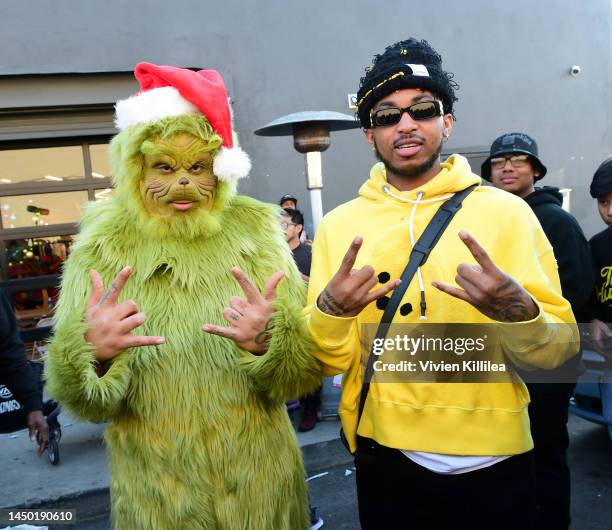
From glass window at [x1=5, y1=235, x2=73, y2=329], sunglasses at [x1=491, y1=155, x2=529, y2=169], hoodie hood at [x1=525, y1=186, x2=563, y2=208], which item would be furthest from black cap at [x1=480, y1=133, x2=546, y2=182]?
glass window at [x1=5, y1=235, x2=73, y2=329]

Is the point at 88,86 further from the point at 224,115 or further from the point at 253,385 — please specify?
the point at 253,385

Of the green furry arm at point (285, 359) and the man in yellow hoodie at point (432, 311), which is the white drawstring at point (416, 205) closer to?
the man in yellow hoodie at point (432, 311)

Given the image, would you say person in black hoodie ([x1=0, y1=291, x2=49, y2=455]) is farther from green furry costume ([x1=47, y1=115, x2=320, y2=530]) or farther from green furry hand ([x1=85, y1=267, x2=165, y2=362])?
green furry hand ([x1=85, y1=267, x2=165, y2=362])

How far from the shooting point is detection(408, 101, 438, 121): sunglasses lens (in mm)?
1752

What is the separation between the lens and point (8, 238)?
6.00m

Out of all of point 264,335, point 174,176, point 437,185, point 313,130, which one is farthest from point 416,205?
point 313,130

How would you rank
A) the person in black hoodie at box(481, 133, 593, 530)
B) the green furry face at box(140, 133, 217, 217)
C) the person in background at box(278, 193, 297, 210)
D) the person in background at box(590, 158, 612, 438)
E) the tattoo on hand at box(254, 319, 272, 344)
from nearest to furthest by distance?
the tattoo on hand at box(254, 319, 272, 344), the green furry face at box(140, 133, 217, 217), the person in black hoodie at box(481, 133, 593, 530), the person in background at box(590, 158, 612, 438), the person in background at box(278, 193, 297, 210)

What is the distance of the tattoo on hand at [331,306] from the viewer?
5.12 feet

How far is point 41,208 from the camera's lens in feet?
20.1

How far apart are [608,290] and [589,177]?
6.08 m

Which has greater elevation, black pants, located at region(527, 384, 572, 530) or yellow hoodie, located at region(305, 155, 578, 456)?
yellow hoodie, located at region(305, 155, 578, 456)

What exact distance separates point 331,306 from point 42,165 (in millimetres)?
5607

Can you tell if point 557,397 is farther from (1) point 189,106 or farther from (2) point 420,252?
(1) point 189,106

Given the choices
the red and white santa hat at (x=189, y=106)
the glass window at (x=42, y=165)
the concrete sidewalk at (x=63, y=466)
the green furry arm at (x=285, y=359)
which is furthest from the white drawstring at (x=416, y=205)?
the glass window at (x=42, y=165)
